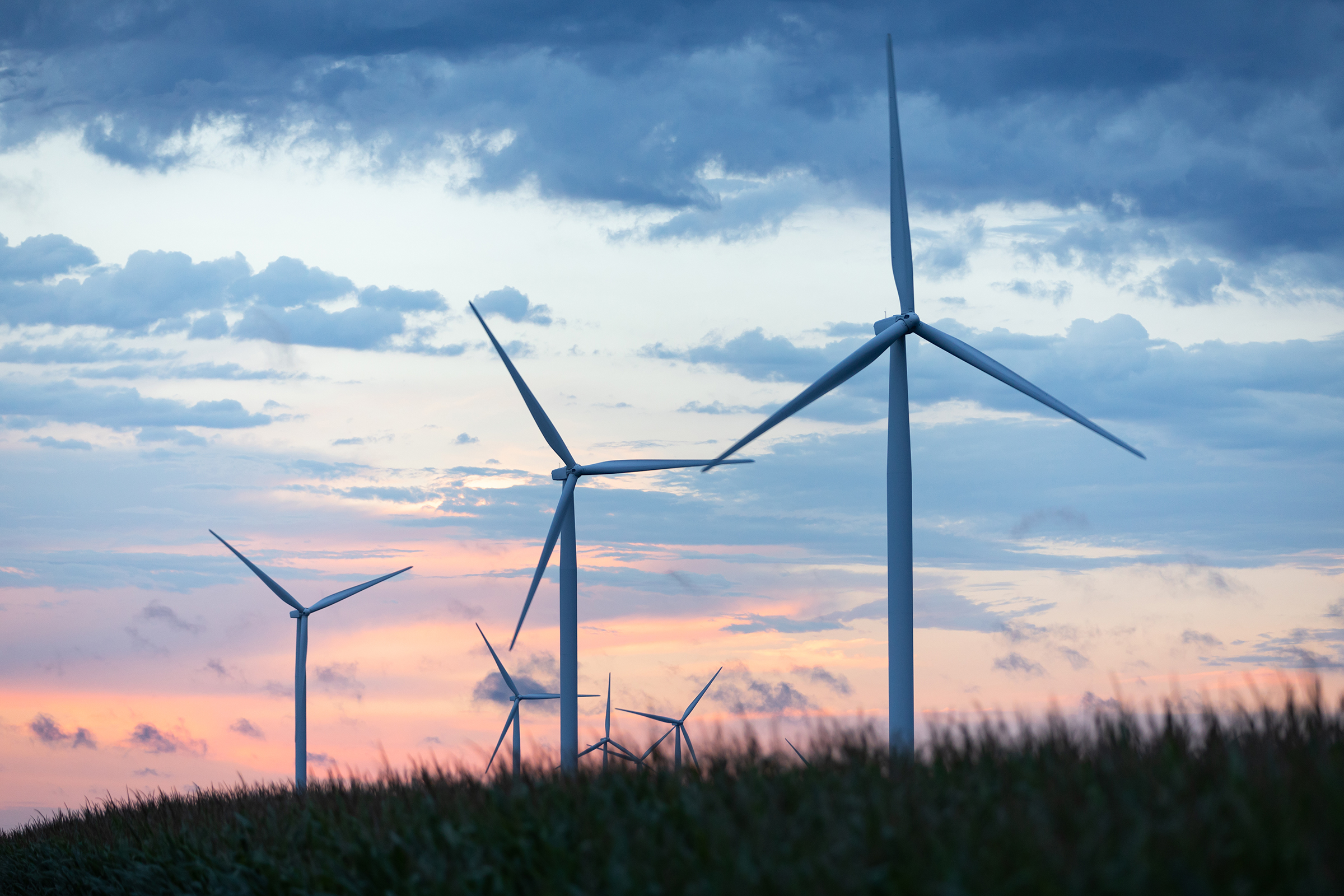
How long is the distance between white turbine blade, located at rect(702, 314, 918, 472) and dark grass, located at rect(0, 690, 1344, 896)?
31.0 ft

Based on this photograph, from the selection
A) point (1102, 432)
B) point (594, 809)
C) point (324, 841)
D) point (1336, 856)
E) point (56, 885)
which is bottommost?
point (56, 885)

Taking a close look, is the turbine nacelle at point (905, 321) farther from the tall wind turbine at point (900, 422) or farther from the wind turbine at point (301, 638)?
the wind turbine at point (301, 638)

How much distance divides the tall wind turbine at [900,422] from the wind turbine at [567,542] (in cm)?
807

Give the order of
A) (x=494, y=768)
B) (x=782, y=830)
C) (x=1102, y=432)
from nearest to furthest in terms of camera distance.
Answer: (x=782, y=830) → (x=494, y=768) → (x=1102, y=432)

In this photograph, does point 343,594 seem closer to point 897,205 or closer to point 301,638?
point 301,638

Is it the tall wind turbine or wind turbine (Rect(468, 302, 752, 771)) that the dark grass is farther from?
wind turbine (Rect(468, 302, 752, 771))

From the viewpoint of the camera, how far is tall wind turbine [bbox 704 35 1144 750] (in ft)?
74.7

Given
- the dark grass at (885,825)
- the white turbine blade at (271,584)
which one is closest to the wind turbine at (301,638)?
the white turbine blade at (271,584)

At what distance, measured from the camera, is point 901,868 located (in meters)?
10.2

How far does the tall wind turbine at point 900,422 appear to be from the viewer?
2277cm

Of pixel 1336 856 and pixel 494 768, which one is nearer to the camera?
pixel 1336 856

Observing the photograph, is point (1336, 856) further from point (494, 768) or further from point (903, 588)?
point (903, 588)

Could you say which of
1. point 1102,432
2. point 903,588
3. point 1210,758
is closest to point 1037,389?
point 1102,432

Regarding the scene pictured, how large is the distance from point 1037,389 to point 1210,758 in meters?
13.0
